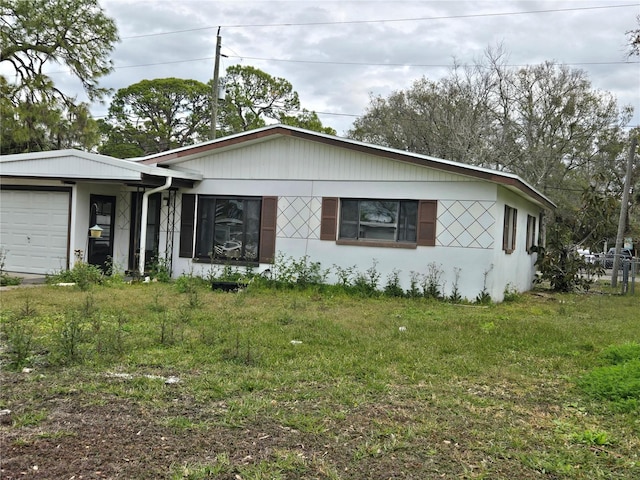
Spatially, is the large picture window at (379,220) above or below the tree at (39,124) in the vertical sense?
below

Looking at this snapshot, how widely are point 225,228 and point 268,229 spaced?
1.12 m

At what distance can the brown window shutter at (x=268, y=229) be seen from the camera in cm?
1148

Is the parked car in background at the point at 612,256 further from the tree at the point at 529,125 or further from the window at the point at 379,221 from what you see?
the window at the point at 379,221

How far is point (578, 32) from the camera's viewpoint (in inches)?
486

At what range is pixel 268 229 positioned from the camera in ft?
37.7

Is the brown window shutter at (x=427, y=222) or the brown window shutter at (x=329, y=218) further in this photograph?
the brown window shutter at (x=329, y=218)

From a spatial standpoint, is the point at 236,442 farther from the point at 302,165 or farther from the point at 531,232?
the point at 531,232

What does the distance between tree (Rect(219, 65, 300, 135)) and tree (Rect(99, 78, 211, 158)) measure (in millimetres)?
1818

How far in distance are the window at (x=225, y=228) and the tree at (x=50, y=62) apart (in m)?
8.72

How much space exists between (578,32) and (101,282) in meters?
11.8

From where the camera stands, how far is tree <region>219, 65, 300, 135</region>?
3375 centimetres

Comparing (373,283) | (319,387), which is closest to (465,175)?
(373,283)

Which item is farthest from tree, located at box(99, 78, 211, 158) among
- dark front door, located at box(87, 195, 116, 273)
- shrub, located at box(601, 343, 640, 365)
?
shrub, located at box(601, 343, 640, 365)

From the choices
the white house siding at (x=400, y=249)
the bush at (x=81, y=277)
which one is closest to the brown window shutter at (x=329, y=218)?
the white house siding at (x=400, y=249)
